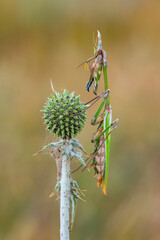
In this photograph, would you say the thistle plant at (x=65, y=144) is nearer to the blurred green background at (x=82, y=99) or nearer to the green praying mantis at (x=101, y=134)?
the green praying mantis at (x=101, y=134)

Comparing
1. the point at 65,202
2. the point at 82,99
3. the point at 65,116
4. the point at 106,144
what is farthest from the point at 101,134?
the point at 82,99

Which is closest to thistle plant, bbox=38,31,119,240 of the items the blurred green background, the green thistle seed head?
the green thistle seed head

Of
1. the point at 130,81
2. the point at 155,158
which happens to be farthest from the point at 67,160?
the point at 130,81

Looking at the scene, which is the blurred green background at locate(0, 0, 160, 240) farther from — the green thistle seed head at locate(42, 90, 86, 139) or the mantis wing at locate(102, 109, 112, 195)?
the green thistle seed head at locate(42, 90, 86, 139)

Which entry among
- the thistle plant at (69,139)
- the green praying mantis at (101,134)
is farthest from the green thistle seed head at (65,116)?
the green praying mantis at (101,134)

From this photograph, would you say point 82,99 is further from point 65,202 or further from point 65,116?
point 65,202

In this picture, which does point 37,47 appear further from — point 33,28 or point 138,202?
point 138,202
